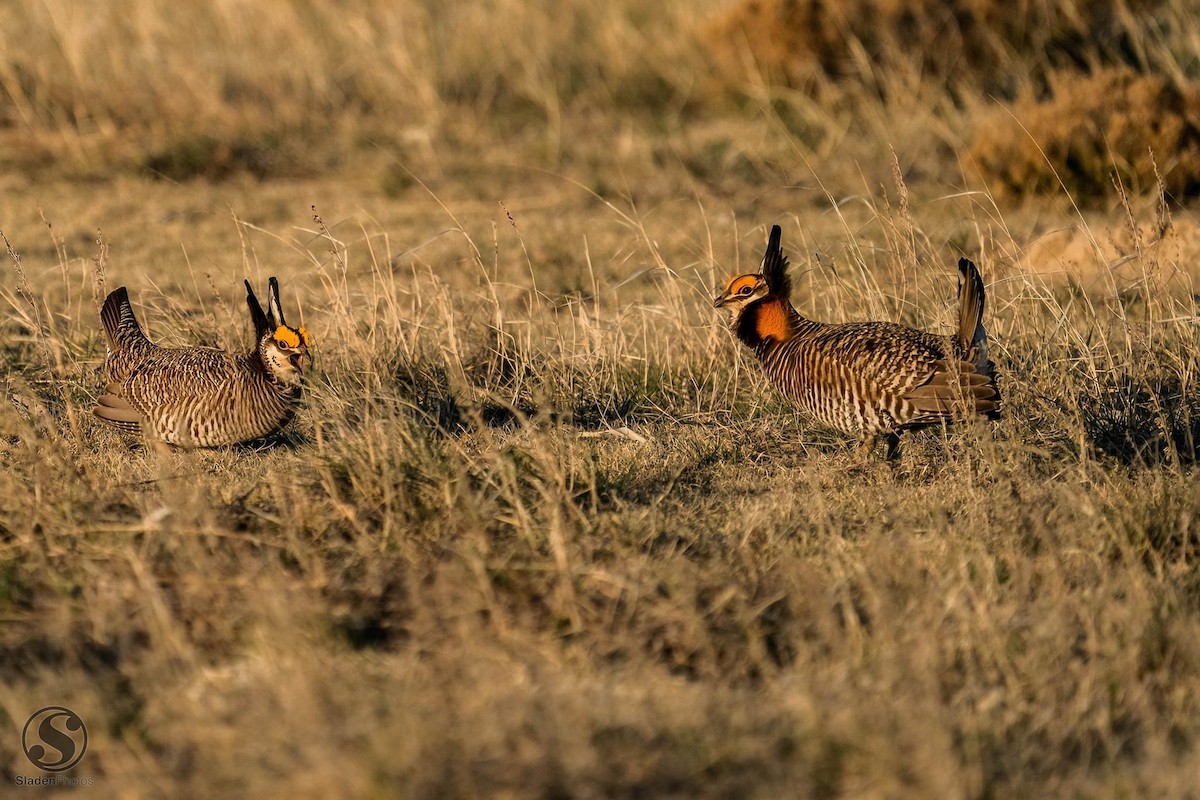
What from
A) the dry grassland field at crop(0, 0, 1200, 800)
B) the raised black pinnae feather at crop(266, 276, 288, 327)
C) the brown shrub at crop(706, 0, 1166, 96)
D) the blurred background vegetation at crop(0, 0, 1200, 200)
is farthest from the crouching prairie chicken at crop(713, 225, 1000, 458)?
the brown shrub at crop(706, 0, 1166, 96)

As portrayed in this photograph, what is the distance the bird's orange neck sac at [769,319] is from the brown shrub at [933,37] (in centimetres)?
639

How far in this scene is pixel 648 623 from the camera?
3.79 metres

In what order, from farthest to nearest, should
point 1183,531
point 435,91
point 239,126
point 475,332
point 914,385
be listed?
point 435,91
point 239,126
point 475,332
point 914,385
point 1183,531

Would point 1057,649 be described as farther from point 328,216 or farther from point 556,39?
point 556,39

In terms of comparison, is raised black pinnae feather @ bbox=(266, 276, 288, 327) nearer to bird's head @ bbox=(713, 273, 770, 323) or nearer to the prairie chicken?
the prairie chicken

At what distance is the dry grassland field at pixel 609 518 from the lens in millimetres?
3195

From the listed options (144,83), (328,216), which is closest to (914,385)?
(328,216)

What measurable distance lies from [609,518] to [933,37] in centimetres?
805

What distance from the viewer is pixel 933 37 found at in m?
11.4

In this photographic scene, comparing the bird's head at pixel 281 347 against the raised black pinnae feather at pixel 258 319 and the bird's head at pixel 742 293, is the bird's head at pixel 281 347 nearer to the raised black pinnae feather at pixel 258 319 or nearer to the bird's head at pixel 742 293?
the raised black pinnae feather at pixel 258 319

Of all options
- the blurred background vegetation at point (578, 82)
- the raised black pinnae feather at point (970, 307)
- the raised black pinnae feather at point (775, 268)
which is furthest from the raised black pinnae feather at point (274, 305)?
the blurred background vegetation at point (578, 82)

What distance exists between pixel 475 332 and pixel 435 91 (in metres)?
5.69

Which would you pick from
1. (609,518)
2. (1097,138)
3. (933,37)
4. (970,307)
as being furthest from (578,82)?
(609,518)

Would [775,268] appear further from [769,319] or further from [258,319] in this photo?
[258,319]
